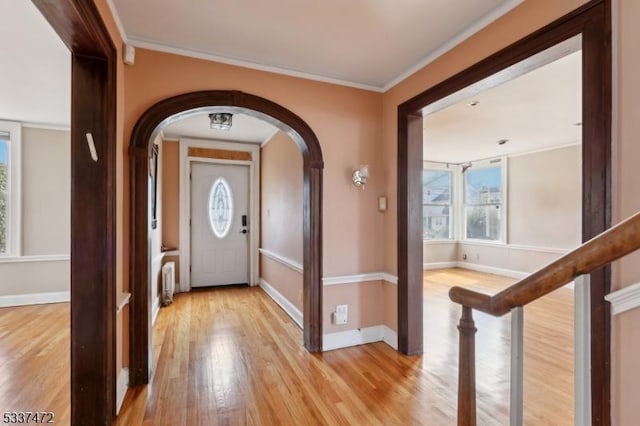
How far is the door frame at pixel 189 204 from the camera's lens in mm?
4844

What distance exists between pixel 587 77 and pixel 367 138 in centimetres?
173

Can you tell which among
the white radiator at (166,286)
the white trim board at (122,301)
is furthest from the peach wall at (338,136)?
the white radiator at (166,286)

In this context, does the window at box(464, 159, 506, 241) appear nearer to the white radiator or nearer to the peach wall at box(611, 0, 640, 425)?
the peach wall at box(611, 0, 640, 425)

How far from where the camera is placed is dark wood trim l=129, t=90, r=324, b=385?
2.21 m

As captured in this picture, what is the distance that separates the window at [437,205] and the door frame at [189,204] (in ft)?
13.3

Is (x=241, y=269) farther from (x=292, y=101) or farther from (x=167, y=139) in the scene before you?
(x=292, y=101)

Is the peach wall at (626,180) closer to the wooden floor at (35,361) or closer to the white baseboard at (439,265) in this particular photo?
the wooden floor at (35,361)

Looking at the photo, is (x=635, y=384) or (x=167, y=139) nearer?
(x=635, y=384)

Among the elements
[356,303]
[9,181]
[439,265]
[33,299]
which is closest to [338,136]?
[356,303]

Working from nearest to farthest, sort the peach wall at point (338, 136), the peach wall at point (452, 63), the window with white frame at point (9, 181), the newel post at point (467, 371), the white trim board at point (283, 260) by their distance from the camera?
the newel post at point (467, 371) → the peach wall at point (452, 63) → the peach wall at point (338, 136) → the white trim board at point (283, 260) → the window with white frame at point (9, 181)

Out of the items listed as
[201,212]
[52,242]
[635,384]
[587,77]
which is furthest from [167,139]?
[635,384]

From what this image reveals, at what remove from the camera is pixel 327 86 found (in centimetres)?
287

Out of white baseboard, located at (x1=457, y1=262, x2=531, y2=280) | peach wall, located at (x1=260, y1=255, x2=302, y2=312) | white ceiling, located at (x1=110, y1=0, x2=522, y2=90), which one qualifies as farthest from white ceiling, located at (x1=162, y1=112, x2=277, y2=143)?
white baseboard, located at (x1=457, y1=262, x2=531, y2=280)

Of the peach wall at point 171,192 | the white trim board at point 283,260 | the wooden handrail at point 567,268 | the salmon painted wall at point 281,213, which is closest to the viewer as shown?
the wooden handrail at point 567,268
